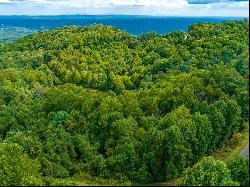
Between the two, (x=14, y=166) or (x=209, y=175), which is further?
(x=14, y=166)

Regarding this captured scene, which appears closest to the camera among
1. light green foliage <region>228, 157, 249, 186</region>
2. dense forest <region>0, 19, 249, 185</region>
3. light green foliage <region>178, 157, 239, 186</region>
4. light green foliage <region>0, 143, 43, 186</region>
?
light green foliage <region>178, 157, 239, 186</region>

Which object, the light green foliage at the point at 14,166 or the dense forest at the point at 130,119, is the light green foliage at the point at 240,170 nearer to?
the dense forest at the point at 130,119

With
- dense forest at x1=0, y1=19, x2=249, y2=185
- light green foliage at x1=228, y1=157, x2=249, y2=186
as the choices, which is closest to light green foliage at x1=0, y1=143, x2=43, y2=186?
dense forest at x1=0, y1=19, x2=249, y2=185

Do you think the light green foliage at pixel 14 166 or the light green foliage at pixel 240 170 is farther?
the light green foliage at pixel 14 166

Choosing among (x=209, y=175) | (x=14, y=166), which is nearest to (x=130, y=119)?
(x=14, y=166)

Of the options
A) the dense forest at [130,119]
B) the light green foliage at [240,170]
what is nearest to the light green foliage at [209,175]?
the light green foliage at [240,170]

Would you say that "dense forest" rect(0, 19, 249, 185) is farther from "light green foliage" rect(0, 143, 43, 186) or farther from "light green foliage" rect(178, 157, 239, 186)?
"light green foliage" rect(178, 157, 239, 186)

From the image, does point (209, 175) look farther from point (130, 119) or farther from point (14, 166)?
point (130, 119)

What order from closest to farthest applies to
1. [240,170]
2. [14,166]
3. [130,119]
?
[240,170] → [14,166] → [130,119]
